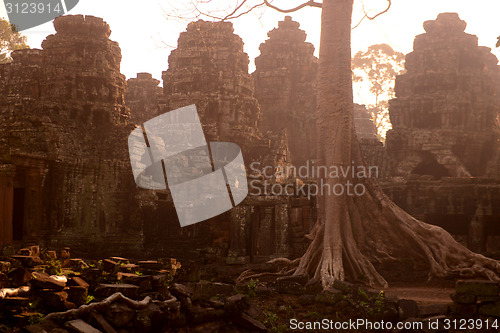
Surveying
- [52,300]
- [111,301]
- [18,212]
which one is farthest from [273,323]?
[18,212]

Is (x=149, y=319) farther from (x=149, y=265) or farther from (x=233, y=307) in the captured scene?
(x=149, y=265)

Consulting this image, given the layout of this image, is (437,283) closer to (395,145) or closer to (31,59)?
(395,145)

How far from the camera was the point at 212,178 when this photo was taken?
2106 cm

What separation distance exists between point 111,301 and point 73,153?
1163 centimetres

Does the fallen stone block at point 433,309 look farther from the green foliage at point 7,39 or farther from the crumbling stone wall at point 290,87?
the green foliage at point 7,39

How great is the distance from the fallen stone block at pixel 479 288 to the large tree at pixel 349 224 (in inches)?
96.7

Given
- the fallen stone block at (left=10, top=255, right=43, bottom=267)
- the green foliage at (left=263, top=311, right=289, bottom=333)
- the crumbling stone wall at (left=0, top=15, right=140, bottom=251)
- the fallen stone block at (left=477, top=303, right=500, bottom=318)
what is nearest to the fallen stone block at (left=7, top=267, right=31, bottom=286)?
the fallen stone block at (left=10, top=255, right=43, bottom=267)

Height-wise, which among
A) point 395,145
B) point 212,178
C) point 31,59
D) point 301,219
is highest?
point 31,59

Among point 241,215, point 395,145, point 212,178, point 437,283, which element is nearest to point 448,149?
point 395,145

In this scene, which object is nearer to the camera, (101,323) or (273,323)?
(101,323)

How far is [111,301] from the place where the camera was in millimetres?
7578

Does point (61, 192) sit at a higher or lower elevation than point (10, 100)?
lower

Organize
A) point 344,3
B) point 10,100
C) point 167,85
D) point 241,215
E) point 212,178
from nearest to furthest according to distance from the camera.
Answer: point 344,3
point 241,215
point 212,178
point 10,100
point 167,85

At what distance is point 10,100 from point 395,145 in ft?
58.1
